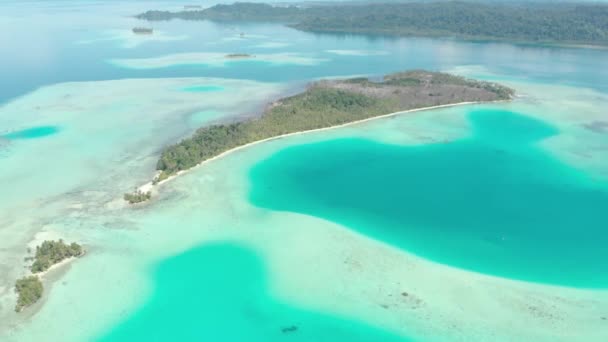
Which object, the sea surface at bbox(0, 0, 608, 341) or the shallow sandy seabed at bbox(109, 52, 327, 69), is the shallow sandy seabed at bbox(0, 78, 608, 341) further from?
the shallow sandy seabed at bbox(109, 52, 327, 69)

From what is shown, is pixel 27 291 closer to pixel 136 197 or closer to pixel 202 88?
pixel 136 197

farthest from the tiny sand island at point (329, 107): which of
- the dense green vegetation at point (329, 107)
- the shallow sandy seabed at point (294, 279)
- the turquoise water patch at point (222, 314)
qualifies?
the turquoise water patch at point (222, 314)

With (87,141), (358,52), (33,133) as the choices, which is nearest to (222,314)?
(87,141)

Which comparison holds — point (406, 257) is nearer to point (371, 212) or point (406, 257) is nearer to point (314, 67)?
point (371, 212)

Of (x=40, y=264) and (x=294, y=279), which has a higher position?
(x=40, y=264)

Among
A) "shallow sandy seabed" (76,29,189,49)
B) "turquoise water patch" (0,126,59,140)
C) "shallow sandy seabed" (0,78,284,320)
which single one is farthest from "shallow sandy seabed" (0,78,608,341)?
"shallow sandy seabed" (76,29,189,49)

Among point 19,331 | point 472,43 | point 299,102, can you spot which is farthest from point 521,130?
point 472,43

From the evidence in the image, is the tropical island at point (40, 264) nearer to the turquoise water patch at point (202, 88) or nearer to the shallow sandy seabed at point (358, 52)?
the turquoise water patch at point (202, 88)
